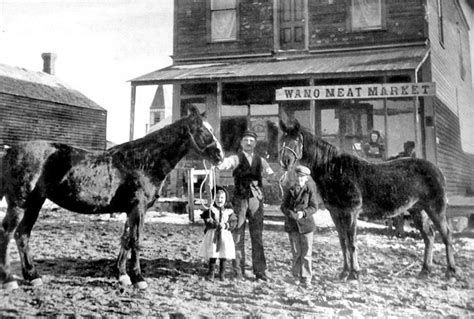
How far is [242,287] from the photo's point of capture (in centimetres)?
280

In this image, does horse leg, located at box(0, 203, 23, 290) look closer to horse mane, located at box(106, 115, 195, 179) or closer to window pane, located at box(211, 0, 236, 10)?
horse mane, located at box(106, 115, 195, 179)

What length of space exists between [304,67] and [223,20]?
9.93ft

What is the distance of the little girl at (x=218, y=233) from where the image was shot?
2941 millimetres

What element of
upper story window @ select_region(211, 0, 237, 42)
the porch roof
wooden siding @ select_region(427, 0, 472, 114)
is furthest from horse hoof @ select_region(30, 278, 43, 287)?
upper story window @ select_region(211, 0, 237, 42)

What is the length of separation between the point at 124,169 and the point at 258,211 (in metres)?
1.18

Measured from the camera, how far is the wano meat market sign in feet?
10.3

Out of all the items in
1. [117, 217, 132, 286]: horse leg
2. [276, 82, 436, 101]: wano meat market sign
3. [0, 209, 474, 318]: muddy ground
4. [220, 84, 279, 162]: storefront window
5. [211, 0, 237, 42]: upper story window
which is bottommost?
[0, 209, 474, 318]: muddy ground

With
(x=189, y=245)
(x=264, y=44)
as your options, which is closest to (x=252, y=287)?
(x=189, y=245)

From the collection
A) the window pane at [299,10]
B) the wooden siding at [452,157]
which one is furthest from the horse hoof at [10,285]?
the window pane at [299,10]

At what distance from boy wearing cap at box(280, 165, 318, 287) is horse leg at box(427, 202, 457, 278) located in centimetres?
105

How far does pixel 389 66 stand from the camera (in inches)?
Result: 200

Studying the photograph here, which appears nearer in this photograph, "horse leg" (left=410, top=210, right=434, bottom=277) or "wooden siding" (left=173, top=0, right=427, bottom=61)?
"horse leg" (left=410, top=210, right=434, bottom=277)

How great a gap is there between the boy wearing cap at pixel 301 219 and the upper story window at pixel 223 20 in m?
5.97

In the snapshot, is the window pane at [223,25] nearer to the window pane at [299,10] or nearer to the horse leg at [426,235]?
the window pane at [299,10]
